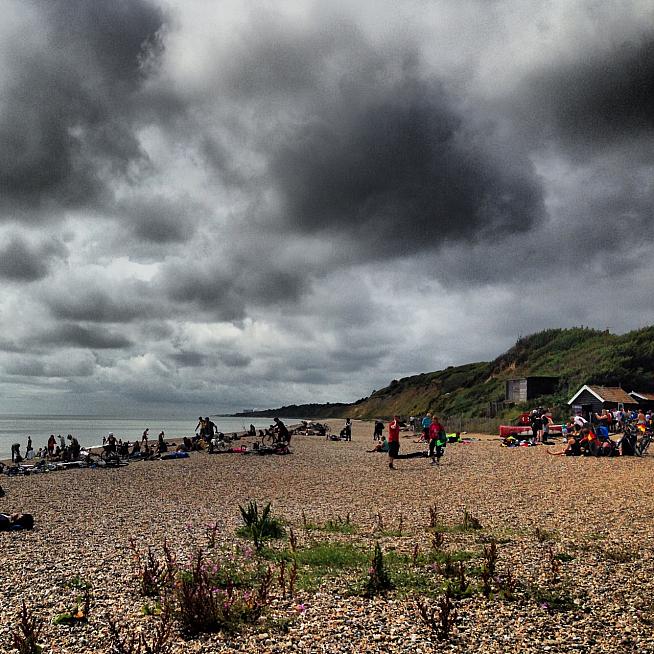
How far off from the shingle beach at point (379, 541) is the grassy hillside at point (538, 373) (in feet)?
138

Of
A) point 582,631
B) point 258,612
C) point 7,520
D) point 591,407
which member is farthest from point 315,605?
point 591,407

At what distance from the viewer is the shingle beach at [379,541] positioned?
251 inches

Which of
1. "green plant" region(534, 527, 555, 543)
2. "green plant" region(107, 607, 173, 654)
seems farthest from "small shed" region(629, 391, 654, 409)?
"green plant" region(107, 607, 173, 654)

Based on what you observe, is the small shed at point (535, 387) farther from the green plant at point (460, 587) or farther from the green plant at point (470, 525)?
the green plant at point (460, 587)

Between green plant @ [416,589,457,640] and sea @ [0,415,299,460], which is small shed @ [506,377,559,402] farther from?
green plant @ [416,589,457,640]

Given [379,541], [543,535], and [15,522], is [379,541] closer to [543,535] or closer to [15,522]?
[543,535]

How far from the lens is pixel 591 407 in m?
51.8

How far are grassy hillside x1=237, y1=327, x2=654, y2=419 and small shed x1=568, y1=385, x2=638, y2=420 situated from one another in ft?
14.4

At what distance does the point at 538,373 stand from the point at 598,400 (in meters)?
29.5

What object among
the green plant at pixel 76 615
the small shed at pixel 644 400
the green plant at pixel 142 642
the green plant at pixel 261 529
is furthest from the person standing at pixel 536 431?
the green plant at pixel 142 642

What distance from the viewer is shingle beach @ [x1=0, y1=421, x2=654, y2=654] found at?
636 centimetres

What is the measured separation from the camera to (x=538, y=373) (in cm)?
7975

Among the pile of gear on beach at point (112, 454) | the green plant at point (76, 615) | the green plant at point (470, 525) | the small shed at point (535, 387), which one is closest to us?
the green plant at point (76, 615)

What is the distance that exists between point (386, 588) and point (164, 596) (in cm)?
287
